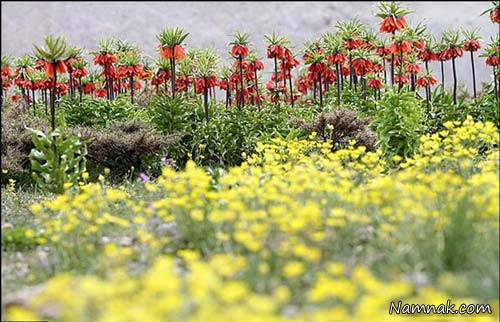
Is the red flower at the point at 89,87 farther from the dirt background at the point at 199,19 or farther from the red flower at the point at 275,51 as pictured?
the dirt background at the point at 199,19

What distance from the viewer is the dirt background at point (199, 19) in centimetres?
3291

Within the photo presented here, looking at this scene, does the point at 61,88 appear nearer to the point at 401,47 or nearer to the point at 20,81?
the point at 20,81

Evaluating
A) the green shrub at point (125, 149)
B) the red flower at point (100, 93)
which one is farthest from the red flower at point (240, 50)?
the red flower at point (100, 93)

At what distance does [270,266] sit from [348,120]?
20.0 ft

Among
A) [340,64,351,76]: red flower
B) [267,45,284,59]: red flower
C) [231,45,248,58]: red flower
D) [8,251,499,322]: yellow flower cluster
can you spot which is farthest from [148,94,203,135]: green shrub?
[8,251,499,322]: yellow flower cluster

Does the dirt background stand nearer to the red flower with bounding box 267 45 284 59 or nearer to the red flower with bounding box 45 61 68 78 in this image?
the red flower with bounding box 267 45 284 59

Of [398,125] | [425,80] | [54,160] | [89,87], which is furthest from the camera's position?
[89,87]

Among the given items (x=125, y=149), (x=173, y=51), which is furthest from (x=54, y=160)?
(x=173, y=51)

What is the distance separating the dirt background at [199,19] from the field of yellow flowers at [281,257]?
27.5 m

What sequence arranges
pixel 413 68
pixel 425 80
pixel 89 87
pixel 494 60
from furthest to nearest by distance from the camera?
pixel 89 87
pixel 425 80
pixel 413 68
pixel 494 60

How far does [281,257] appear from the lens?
372cm

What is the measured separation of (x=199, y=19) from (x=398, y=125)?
96.4 feet

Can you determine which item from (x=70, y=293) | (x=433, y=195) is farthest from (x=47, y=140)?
(x=70, y=293)

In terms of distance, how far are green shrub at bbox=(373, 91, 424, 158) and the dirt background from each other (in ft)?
77.1
